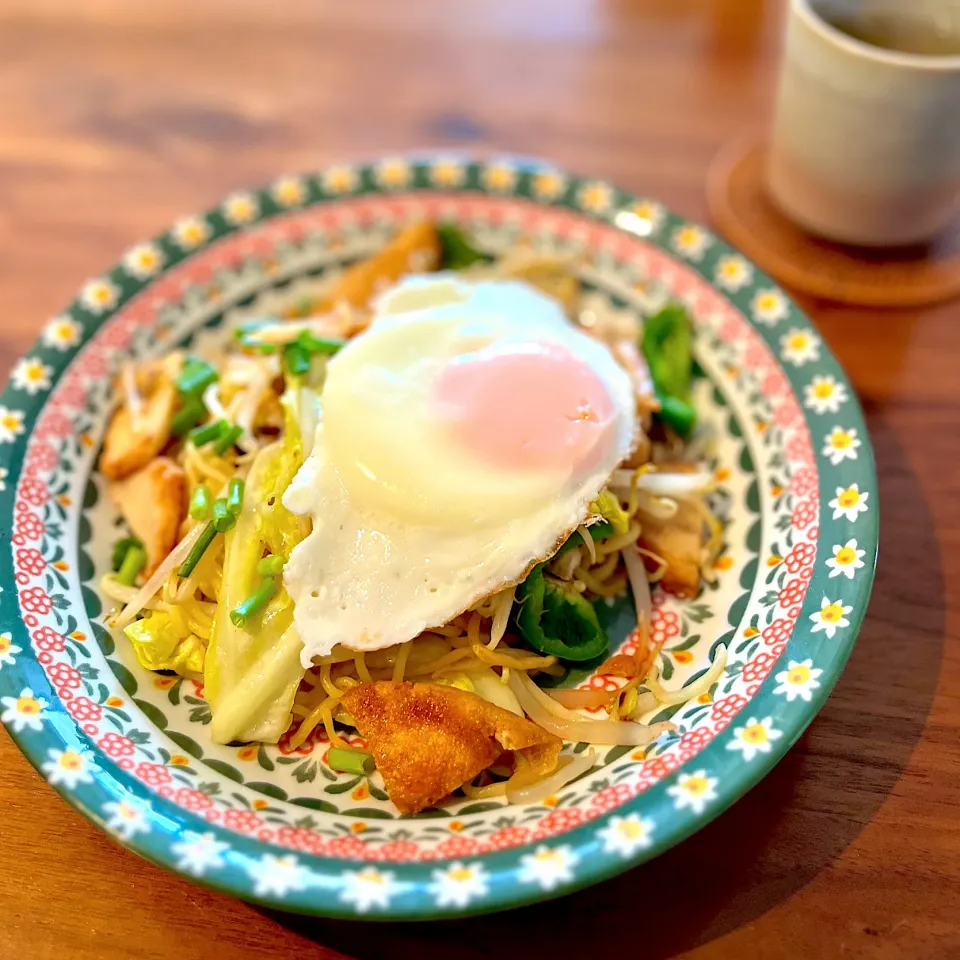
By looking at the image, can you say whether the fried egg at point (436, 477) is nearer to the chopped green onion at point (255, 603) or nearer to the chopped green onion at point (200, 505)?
the chopped green onion at point (255, 603)

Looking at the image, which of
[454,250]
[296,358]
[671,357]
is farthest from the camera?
[454,250]

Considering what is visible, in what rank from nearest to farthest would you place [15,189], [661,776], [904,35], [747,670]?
1. [661,776]
2. [747,670]
3. [904,35]
4. [15,189]

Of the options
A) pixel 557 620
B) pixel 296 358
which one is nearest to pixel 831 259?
pixel 557 620

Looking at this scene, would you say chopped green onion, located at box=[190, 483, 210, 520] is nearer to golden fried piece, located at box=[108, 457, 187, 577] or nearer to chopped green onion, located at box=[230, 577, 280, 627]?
golden fried piece, located at box=[108, 457, 187, 577]

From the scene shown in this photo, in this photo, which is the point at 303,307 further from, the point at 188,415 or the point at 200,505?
the point at 200,505

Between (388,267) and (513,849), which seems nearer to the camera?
(513,849)

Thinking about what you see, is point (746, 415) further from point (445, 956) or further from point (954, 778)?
point (445, 956)

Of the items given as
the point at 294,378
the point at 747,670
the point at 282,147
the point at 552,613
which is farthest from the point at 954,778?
the point at 282,147
